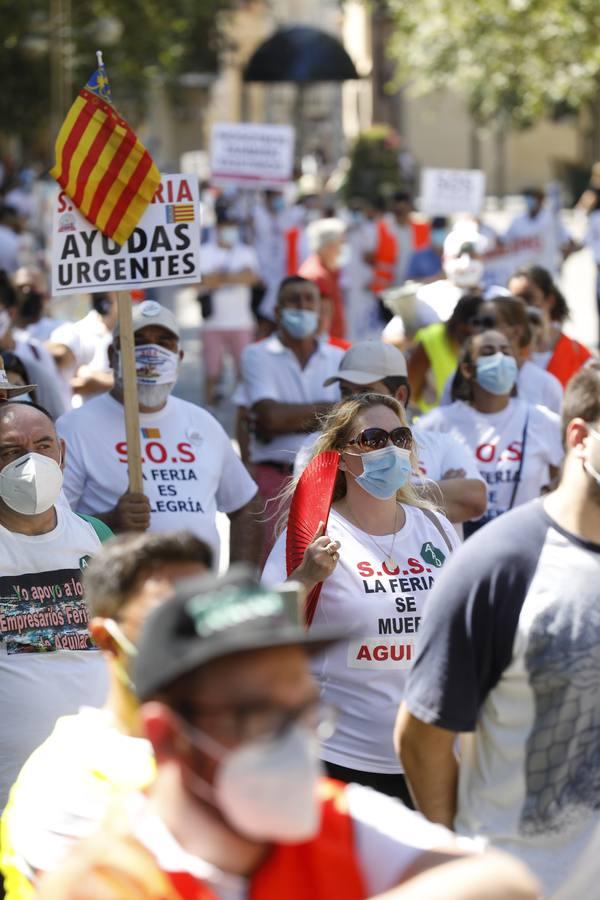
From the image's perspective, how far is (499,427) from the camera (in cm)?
689

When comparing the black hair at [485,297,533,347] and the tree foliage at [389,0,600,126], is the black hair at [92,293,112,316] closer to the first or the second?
the black hair at [485,297,533,347]

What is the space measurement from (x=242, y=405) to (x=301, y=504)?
387 cm

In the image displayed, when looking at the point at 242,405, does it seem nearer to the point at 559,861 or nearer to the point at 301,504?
the point at 301,504

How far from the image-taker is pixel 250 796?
229 cm

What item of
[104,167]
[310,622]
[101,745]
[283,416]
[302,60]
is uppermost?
[302,60]

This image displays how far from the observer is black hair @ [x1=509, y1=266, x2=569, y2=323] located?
9.27m

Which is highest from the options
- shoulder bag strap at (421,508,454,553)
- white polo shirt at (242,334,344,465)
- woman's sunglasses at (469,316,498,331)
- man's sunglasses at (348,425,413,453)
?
man's sunglasses at (348,425,413,453)

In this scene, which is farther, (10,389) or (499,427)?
(499,427)

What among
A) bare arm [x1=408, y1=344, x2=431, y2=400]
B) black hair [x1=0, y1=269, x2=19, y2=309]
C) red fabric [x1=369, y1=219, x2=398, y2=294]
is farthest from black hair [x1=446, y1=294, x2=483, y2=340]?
red fabric [x1=369, y1=219, x2=398, y2=294]

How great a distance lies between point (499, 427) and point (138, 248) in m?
1.74

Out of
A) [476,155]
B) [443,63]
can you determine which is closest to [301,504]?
[443,63]

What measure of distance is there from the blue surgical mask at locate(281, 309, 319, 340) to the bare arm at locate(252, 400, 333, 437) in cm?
57

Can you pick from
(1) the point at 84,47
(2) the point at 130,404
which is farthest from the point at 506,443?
(1) the point at 84,47

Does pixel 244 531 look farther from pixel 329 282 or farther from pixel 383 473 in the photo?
pixel 329 282
